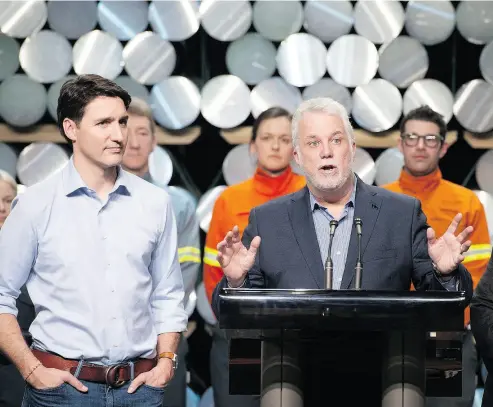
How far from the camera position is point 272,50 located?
529 cm

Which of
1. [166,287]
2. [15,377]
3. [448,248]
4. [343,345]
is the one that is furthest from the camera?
[15,377]

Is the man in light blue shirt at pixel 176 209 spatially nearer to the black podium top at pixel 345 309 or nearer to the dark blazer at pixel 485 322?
the dark blazer at pixel 485 322

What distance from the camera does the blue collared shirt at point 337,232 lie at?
3.01 metres

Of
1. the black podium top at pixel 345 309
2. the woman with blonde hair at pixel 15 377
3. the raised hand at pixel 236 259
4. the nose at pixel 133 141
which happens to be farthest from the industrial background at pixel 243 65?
the black podium top at pixel 345 309

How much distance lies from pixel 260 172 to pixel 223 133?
0.56 metres

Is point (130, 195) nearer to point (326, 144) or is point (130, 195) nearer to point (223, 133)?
point (326, 144)

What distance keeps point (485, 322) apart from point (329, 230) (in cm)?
50

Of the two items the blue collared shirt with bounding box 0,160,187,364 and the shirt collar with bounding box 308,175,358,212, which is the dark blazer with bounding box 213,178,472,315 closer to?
the shirt collar with bounding box 308,175,358,212

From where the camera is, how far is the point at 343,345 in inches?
95.6

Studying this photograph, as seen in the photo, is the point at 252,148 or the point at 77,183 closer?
the point at 77,183

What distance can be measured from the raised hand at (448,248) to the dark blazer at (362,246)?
6.2 inches

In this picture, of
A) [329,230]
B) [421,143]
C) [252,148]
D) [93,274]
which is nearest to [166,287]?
[93,274]

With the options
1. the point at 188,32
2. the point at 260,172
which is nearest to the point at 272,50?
the point at 188,32

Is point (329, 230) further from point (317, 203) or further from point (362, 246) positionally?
point (317, 203)
